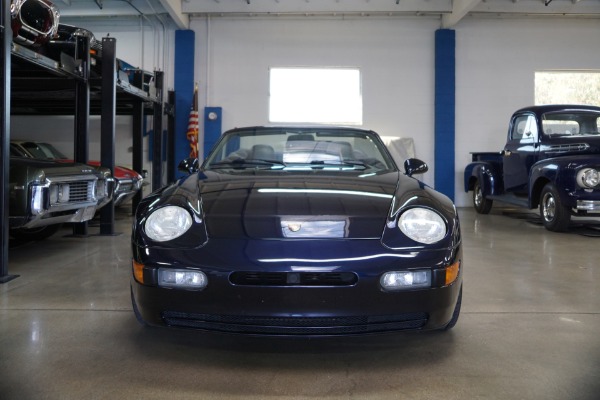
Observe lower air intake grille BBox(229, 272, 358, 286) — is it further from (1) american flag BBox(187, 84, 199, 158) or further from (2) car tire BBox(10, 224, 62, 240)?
(1) american flag BBox(187, 84, 199, 158)

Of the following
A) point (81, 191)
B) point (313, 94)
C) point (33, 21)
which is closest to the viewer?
point (33, 21)

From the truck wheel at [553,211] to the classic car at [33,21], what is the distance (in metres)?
5.84

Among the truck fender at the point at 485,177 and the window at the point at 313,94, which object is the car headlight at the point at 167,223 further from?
the window at the point at 313,94

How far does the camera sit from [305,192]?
232 centimetres

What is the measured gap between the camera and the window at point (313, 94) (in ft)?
37.6

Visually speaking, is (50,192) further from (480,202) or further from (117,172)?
(480,202)

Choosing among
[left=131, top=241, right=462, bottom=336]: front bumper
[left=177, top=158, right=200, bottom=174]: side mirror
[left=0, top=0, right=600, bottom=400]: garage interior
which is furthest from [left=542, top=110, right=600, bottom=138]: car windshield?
[left=131, top=241, right=462, bottom=336]: front bumper

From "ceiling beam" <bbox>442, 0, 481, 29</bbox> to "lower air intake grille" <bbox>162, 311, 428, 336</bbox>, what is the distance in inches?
359

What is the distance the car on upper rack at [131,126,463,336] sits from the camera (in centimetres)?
192

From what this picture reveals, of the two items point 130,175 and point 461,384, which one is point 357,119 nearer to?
point 130,175

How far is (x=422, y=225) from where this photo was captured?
2.14 m

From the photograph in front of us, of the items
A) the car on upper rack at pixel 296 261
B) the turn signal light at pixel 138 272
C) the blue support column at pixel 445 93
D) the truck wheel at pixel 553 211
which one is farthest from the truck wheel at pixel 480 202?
the turn signal light at pixel 138 272

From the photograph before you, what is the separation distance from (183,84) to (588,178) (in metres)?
8.37

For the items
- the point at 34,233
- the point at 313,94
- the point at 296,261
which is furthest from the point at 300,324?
the point at 313,94
